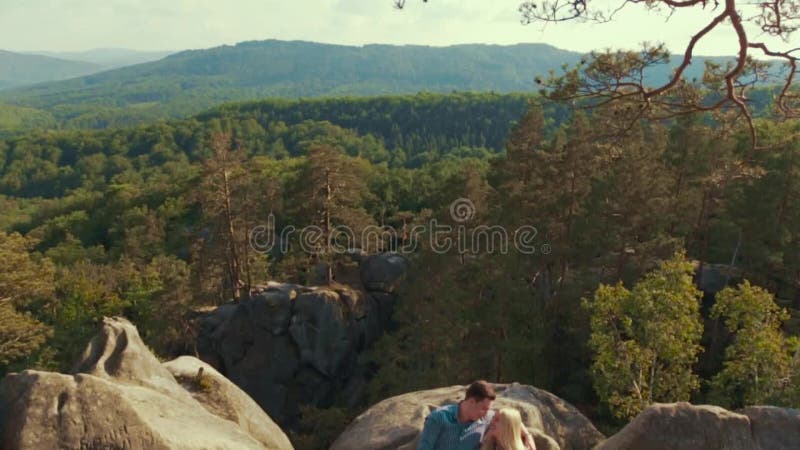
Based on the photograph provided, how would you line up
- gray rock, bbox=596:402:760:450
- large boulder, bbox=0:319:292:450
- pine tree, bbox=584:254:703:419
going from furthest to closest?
pine tree, bbox=584:254:703:419
gray rock, bbox=596:402:760:450
large boulder, bbox=0:319:292:450

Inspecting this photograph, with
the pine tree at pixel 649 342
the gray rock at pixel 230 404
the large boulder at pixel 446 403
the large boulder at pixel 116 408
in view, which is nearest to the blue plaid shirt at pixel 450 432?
the large boulder at pixel 116 408

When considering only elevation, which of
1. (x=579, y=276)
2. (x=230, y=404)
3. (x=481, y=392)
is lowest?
(x=579, y=276)

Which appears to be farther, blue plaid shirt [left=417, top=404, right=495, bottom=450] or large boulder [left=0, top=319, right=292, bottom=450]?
large boulder [left=0, top=319, right=292, bottom=450]

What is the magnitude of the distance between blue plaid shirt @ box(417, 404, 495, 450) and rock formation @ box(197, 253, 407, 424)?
30.4 meters

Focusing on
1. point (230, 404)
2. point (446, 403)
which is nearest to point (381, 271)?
point (446, 403)

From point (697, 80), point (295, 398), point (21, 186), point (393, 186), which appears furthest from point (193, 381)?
point (21, 186)

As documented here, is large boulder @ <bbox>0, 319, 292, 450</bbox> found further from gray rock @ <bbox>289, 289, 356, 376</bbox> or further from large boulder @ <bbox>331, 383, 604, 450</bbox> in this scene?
gray rock @ <bbox>289, 289, 356, 376</bbox>

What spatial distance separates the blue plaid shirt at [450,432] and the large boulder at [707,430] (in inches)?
245

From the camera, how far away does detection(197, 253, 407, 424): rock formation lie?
36000mm

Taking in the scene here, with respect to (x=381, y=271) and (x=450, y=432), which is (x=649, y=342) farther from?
(x=381, y=271)

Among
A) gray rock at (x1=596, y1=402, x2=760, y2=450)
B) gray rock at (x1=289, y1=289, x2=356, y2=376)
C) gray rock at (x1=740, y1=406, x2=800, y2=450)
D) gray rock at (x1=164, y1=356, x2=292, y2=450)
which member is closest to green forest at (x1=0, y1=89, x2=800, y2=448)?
gray rock at (x1=289, y1=289, x2=356, y2=376)

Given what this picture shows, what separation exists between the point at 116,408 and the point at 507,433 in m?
6.33

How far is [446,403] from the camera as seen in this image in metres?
13.9

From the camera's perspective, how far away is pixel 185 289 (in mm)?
33375
